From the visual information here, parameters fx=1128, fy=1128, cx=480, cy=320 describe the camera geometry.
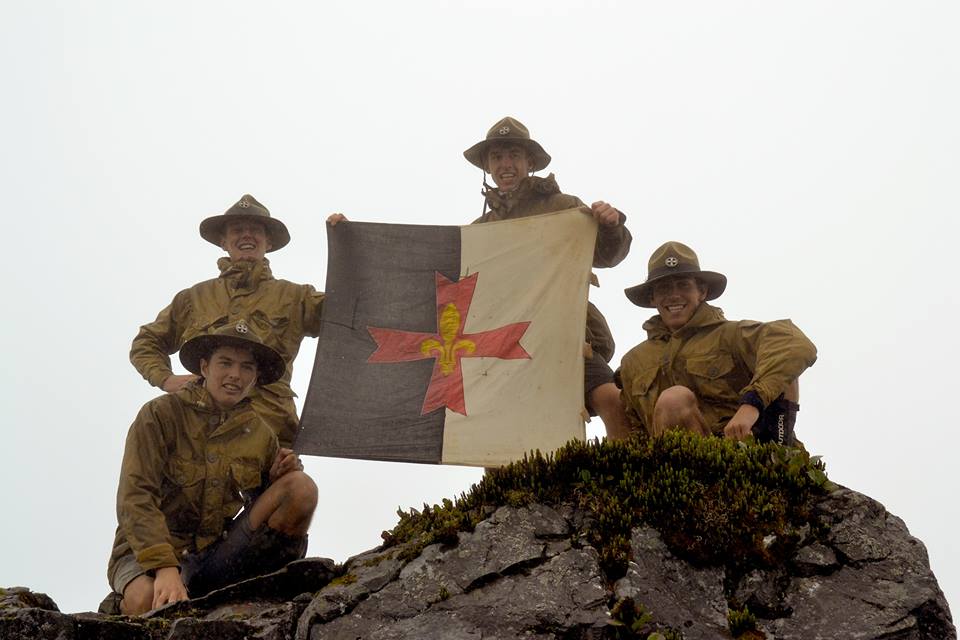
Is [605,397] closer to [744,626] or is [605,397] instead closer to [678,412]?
[678,412]

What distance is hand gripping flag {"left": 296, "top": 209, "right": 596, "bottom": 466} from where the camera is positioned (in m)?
8.61

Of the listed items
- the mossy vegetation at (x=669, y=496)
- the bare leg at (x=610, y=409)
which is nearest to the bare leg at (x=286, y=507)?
the mossy vegetation at (x=669, y=496)

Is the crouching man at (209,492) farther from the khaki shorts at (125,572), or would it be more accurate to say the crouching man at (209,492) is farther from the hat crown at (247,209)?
the hat crown at (247,209)

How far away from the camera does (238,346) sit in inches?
307

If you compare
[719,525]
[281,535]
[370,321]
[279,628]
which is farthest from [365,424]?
[719,525]

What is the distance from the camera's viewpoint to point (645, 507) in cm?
625

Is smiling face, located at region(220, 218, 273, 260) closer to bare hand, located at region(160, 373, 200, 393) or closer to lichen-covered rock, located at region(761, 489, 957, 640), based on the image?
bare hand, located at region(160, 373, 200, 393)

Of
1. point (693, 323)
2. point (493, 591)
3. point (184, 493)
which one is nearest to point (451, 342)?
point (693, 323)

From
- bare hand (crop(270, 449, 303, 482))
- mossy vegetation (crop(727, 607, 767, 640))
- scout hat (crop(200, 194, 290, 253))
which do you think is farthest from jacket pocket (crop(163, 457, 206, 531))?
mossy vegetation (crop(727, 607, 767, 640))

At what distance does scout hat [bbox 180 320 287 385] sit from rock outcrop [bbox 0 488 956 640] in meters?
1.83

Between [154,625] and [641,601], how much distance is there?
105 inches

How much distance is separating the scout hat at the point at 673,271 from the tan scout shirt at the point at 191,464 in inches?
116

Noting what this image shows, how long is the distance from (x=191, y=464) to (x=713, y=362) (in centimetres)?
361

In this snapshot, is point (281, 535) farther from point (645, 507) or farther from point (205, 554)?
point (645, 507)
